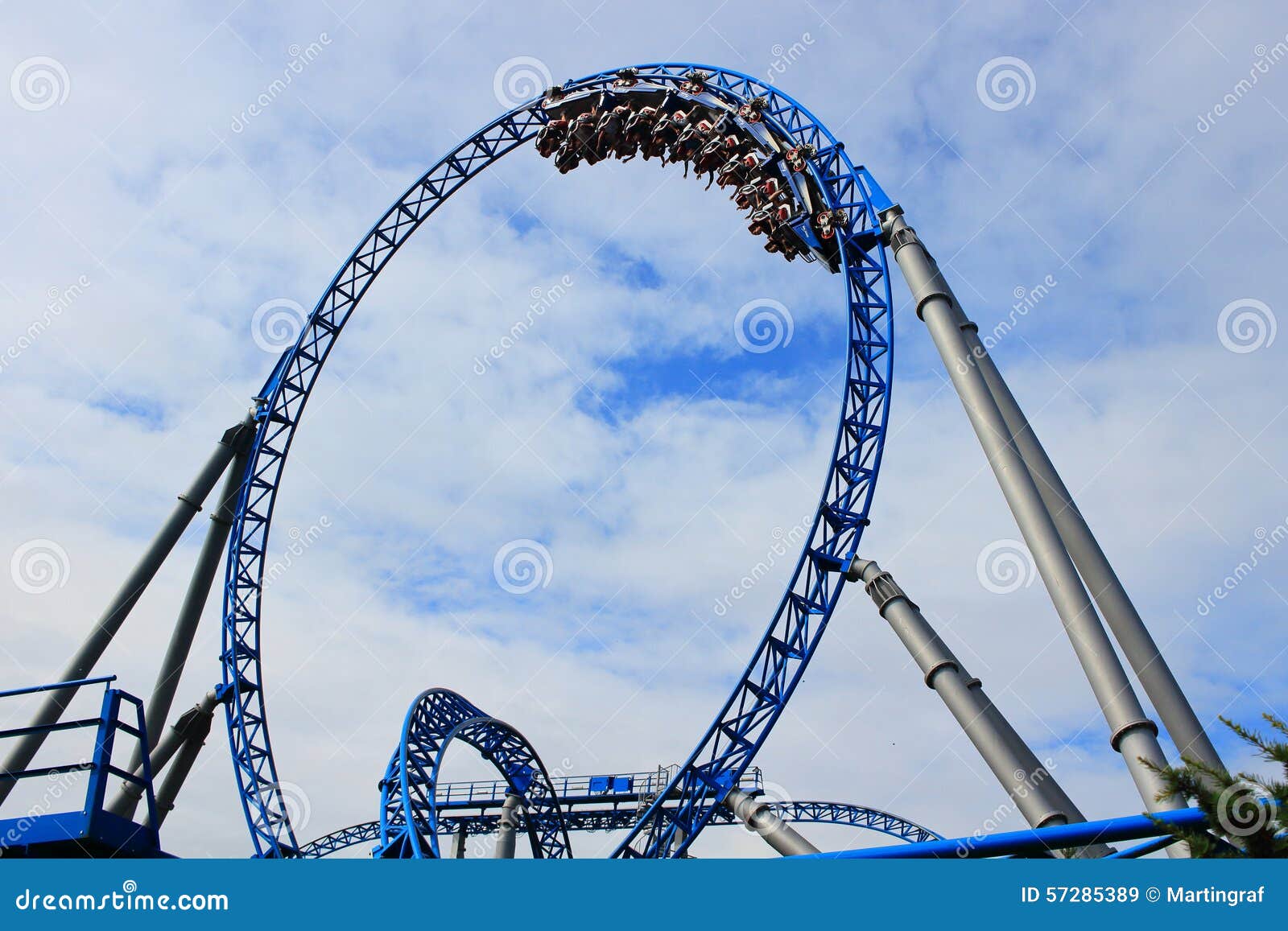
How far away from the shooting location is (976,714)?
11.8 metres

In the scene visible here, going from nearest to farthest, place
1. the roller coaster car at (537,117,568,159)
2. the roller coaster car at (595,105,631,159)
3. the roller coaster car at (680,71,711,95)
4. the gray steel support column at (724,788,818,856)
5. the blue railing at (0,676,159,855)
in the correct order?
the blue railing at (0,676,159,855), the roller coaster car at (680,71,711,95), the roller coaster car at (595,105,631,159), the roller coaster car at (537,117,568,159), the gray steel support column at (724,788,818,856)

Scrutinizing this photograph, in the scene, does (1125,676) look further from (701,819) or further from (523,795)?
(523,795)

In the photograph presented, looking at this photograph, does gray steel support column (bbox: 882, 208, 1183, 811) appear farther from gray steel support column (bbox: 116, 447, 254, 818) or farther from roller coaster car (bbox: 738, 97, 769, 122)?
gray steel support column (bbox: 116, 447, 254, 818)

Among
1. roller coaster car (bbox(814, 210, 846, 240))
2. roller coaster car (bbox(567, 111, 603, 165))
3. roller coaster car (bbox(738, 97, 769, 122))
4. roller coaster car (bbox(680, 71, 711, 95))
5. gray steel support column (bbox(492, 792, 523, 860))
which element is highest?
roller coaster car (bbox(567, 111, 603, 165))

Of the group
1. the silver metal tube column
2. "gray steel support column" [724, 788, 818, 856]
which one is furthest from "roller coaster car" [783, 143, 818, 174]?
"gray steel support column" [724, 788, 818, 856]

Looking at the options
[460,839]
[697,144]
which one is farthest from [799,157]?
[460,839]

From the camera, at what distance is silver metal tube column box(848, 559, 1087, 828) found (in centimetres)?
1088

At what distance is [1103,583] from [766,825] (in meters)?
10.6

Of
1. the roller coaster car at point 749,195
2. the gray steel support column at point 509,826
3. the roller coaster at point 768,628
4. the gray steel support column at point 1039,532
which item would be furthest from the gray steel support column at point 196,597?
the gray steel support column at point 1039,532

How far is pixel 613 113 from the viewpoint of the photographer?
18016 millimetres

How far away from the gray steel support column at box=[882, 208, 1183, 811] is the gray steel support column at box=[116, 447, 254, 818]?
12.9 m

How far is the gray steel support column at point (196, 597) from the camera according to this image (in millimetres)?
17656

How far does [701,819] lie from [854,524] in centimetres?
466
